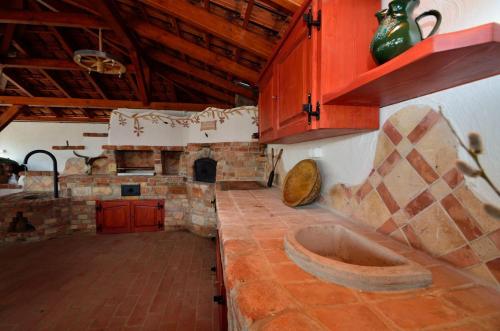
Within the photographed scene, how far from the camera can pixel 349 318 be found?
0.46 m

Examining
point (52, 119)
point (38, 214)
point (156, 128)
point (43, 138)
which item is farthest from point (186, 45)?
point (43, 138)

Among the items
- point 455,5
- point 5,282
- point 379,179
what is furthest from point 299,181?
point 5,282

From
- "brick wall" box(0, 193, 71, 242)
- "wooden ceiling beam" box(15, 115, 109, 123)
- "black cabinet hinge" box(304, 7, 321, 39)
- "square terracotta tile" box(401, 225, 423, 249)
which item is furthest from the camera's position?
"wooden ceiling beam" box(15, 115, 109, 123)

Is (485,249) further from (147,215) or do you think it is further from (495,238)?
(147,215)

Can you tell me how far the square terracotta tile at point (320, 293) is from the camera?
1.68 ft

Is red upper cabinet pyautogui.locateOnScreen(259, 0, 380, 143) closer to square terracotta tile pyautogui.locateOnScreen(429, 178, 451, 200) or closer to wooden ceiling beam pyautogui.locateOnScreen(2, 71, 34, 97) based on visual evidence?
square terracotta tile pyautogui.locateOnScreen(429, 178, 451, 200)

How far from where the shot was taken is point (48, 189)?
4293mm

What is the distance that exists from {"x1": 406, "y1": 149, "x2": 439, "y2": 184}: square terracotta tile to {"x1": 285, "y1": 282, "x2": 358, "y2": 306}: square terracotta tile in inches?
18.8

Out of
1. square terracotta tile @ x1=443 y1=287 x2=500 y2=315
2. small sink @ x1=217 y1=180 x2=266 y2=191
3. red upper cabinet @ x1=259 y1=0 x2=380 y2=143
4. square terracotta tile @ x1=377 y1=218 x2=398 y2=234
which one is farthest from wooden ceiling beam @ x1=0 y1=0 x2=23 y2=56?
square terracotta tile @ x1=443 y1=287 x2=500 y2=315

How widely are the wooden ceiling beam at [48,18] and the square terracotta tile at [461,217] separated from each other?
3736 mm

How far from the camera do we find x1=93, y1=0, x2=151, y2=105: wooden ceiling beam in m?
2.43

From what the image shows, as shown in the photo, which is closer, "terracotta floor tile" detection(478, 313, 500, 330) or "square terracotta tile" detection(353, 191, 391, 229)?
"terracotta floor tile" detection(478, 313, 500, 330)

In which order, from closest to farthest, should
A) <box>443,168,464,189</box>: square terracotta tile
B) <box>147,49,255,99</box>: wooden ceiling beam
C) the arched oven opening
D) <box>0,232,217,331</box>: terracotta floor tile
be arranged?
<box>443,168,464,189</box>: square terracotta tile
<box>0,232,217,331</box>: terracotta floor tile
<box>147,49,255,99</box>: wooden ceiling beam
the arched oven opening

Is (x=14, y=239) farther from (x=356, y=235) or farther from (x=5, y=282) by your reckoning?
(x=356, y=235)
